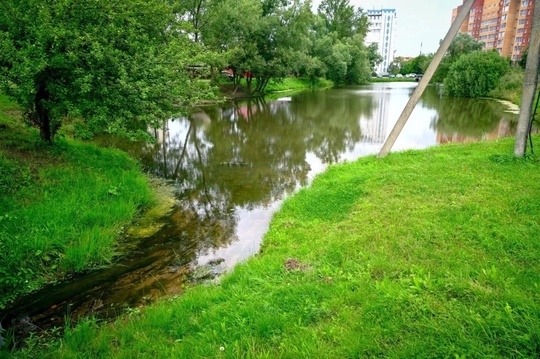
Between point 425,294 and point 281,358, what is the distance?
1.83 metres

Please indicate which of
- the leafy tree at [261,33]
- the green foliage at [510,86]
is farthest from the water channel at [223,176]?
the green foliage at [510,86]

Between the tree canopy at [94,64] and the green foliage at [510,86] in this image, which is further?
the green foliage at [510,86]

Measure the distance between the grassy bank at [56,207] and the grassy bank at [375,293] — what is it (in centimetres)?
198

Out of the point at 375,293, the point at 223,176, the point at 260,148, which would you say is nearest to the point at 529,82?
the point at 375,293

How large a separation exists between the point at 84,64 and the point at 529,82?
37.3 feet

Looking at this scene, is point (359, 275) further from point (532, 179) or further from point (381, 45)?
point (381, 45)

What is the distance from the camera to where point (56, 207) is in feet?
24.3

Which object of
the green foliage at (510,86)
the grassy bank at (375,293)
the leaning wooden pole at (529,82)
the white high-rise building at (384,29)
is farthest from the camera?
the white high-rise building at (384,29)

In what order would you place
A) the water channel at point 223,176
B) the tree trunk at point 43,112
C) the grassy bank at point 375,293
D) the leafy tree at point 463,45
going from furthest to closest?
the leafy tree at point 463,45, the tree trunk at point 43,112, the water channel at point 223,176, the grassy bank at point 375,293

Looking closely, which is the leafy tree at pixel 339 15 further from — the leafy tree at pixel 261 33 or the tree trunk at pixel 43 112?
the tree trunk at pixel 43 112

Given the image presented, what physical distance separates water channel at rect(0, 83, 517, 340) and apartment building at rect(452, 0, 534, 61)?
2418 inches

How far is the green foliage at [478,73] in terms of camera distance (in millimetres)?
41844

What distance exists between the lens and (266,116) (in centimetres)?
2642

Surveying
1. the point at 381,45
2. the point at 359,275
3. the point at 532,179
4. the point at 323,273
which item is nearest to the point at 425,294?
the point at 359,275
